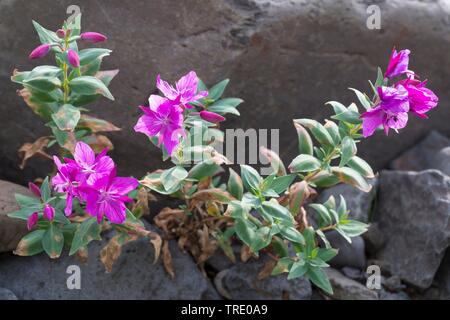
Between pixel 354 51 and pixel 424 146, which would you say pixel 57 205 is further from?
pixel 424 146

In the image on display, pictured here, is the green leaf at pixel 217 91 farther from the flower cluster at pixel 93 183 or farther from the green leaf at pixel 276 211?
the flower cluster at pixel 93 183

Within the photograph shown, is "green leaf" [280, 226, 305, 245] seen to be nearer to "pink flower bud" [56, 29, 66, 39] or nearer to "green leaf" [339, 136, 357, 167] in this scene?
"green leaf" [339, 136, 357, 167]

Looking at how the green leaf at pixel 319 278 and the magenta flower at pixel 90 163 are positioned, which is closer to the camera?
the magenta flower at pixel 90 163

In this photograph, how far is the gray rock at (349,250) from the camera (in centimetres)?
292

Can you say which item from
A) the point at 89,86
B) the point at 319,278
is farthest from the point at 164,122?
the point at 319,278

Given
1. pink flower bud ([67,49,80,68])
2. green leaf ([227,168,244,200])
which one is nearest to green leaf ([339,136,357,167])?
green leaf ([227,168,244,200])

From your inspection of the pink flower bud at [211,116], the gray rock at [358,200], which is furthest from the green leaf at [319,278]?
the pink flower bud at [211,116]

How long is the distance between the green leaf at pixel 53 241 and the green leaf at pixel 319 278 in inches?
35.5

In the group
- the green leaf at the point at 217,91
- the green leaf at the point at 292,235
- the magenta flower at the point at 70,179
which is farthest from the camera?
the green leaf at the point at 217,91

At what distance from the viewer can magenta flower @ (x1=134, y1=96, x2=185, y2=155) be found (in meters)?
1.97

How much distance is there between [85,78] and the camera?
2.29 m

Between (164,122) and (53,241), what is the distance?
0.65 m

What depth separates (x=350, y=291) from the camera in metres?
2.78

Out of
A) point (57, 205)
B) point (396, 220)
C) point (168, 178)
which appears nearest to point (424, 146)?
point (396, 220)
